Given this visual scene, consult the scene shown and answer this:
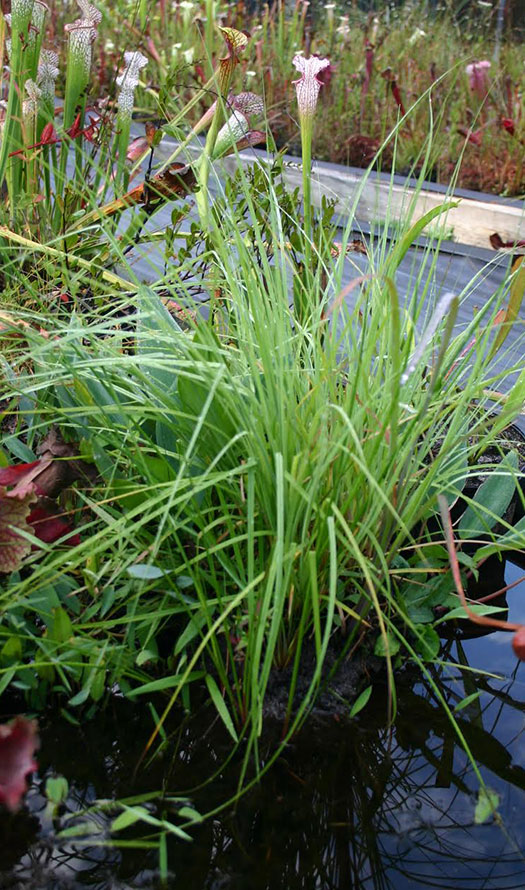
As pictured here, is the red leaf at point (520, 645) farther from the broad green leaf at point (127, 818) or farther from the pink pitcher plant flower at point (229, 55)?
the pink pitcher plant flower at point (229, 55)

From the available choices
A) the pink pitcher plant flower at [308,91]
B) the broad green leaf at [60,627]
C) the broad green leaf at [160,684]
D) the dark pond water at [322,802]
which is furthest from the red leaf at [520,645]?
the pink pitcher plant flower at [308,91]

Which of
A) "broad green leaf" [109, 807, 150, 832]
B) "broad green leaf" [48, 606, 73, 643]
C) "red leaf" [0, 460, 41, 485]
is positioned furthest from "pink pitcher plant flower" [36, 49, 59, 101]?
"broad green leaf" [109, 807, 150, 832]

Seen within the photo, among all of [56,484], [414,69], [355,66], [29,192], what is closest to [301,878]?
[56,484]

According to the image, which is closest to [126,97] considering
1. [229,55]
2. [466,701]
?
[229,55]

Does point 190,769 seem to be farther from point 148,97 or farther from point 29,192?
point 148,97

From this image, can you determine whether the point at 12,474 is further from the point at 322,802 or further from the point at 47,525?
the point at 322,802
